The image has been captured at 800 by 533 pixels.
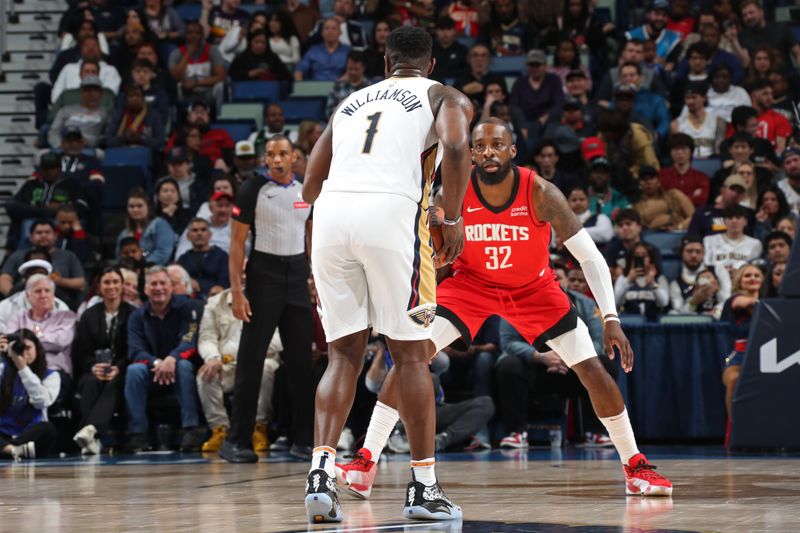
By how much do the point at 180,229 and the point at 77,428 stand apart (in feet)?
10.1

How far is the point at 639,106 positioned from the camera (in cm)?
1400

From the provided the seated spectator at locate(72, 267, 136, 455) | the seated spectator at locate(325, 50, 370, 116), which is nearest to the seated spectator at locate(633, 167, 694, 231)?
the seated spectator at locate(325, 50, 370, 116)

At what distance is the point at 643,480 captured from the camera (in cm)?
572

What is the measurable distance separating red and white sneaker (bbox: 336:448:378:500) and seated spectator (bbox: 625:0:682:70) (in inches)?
407

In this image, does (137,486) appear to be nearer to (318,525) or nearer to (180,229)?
(318,525)

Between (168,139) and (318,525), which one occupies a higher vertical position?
(168,139)

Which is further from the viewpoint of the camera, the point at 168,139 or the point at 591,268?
the point at 168,139

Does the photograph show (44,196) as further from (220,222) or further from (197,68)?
(197,68)

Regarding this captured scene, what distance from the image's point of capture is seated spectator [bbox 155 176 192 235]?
12867mm

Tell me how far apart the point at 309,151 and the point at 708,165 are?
423 cm

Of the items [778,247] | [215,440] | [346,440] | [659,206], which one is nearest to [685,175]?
[659,206]

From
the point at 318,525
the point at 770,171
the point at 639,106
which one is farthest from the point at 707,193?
the point at 318,525

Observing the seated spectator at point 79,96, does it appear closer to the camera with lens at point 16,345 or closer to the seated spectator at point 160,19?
the seated spectator at point 160,19

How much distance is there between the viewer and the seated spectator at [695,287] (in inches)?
426
